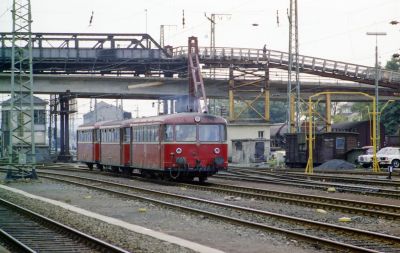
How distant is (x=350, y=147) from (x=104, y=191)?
2360cm

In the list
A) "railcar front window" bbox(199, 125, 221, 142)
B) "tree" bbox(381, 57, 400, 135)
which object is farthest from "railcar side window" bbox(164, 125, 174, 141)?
"tree" bbox(381, 57, 400, 135)

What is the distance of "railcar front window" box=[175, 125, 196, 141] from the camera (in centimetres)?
2607

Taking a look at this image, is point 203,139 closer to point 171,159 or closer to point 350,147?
point 171,159

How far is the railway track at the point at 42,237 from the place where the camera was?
454 inches

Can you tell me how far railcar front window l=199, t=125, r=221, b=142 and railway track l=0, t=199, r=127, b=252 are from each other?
10717 millimetres

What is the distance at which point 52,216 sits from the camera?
16.5m

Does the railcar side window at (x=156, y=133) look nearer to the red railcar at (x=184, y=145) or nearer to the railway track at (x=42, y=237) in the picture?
the red railcar at (x=184, y=145)

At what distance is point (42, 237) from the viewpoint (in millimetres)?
12992

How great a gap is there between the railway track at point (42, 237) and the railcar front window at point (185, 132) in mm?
10188

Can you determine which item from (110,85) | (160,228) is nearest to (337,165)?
(110,85)

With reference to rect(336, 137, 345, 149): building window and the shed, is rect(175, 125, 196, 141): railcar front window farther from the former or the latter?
the shed

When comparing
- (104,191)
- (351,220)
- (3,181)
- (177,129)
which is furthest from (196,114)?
(351,220)

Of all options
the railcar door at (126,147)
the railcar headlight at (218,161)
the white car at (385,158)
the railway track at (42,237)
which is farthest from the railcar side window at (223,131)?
the white car at (385,158)

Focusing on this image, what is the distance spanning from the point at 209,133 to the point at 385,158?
59.6ft
